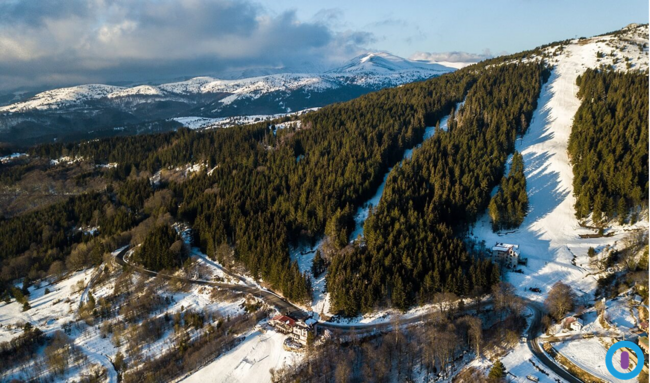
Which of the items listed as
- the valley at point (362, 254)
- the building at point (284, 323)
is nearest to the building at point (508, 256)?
the valley at point (362, 254)

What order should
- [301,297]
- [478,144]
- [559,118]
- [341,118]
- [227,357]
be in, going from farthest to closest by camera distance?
[341,118], [559,118], [478,144], [301,297], [227,357]

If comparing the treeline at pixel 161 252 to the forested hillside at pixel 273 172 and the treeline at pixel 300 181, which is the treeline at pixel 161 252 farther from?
the treeline at pixel 300 181

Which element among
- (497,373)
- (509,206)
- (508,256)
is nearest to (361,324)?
(497,373)

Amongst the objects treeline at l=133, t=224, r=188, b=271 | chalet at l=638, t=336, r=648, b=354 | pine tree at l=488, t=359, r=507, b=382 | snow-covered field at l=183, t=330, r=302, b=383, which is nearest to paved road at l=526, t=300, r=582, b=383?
pine tree at l=488, t=359, r=507, b=382

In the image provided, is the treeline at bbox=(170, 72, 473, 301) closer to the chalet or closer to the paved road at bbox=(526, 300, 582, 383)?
the paved road at bbox=(526, 300, 582, 383)

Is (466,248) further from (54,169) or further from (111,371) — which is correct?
(54,169)

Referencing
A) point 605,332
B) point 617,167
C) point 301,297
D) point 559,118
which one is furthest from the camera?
point 559,118

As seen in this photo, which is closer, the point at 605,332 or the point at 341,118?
the point at 605,332

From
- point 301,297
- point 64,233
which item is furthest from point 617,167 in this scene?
point 64,233
